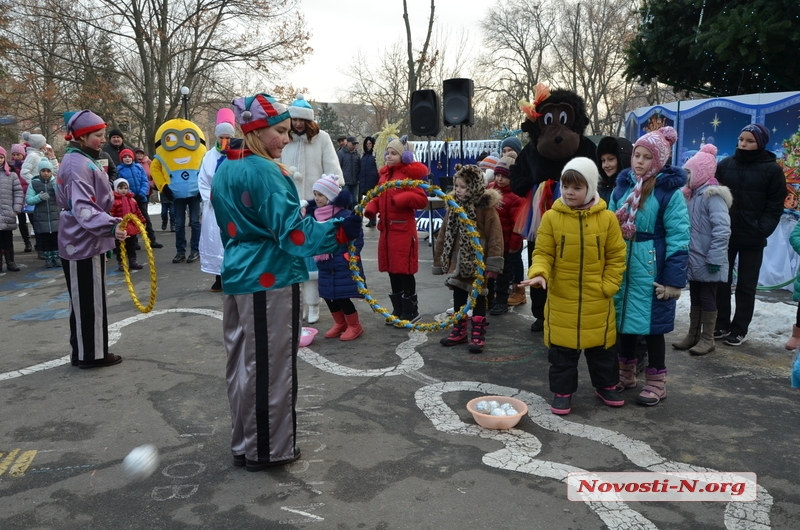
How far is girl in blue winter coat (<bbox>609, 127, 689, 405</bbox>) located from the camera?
421 centimetres

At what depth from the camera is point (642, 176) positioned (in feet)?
14.1

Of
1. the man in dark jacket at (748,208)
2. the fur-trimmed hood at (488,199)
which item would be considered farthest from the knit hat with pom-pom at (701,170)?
the fur-trimmed hood at (488,199)

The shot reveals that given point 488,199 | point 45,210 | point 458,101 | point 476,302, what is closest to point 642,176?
point 488,199

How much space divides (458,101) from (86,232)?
6409mm

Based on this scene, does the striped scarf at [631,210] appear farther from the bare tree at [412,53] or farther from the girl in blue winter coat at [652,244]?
the bare tree at [412,53]

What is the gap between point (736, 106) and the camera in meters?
9.14

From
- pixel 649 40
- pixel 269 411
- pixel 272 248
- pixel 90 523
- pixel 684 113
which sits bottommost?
pixel 90 523

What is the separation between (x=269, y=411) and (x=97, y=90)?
2197 cm

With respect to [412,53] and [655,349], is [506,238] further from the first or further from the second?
[412,53]

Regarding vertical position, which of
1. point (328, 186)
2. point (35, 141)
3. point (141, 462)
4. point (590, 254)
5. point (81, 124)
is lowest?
point (141, 462)

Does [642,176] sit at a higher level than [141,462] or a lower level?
higher

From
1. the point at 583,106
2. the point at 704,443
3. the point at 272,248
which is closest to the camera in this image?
the point at 272,248

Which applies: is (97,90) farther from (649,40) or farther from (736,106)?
(736,106)

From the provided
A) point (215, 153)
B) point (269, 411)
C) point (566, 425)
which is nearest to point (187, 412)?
point (269, 411)
